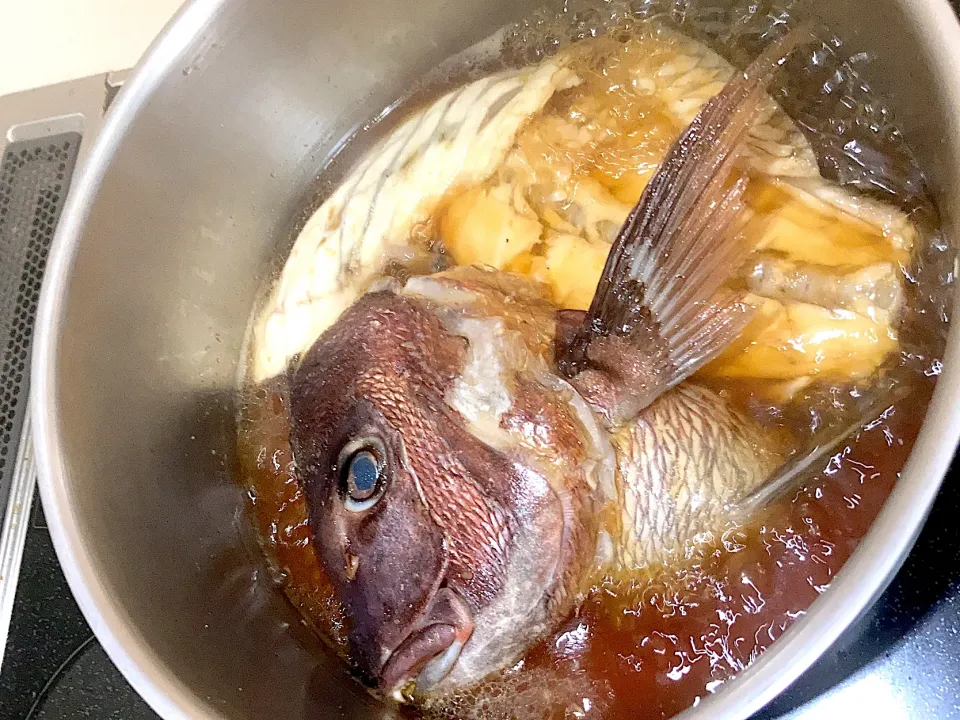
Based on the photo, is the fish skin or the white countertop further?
the white countertop

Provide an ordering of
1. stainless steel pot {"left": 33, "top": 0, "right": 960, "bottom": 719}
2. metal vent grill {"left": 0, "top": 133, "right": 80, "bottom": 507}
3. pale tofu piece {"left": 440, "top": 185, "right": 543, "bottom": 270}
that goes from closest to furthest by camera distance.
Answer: stainless steel pot {"left": 33, "top": 0, "right": 960, "bottom": 719}, pale tofu piece {"left": 440, "top": 185, "right": 543, "bottom": 270}, metal vent grill {"left": 0, "top": 133, "right": 80, "bottom": 507}

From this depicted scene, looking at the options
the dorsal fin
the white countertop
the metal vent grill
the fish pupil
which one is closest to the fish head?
the fish pupil

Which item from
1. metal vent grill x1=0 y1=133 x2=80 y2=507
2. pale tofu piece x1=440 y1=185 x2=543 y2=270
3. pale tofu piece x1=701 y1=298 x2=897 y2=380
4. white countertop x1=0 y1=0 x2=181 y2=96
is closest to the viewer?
pale tofu piece x1=701 y1=298 x2=897 y2=380

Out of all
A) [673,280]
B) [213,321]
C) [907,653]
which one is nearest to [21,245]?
[213,321]

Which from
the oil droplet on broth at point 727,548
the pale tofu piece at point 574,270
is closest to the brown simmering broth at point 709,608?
the oil droplet on broth at point 727,548

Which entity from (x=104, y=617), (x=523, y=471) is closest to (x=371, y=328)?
(x=523, y=471)

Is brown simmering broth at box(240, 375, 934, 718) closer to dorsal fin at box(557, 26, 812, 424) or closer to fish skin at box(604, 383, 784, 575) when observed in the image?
fish skin at box(604, 383, 784, 575)
